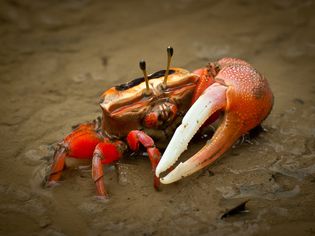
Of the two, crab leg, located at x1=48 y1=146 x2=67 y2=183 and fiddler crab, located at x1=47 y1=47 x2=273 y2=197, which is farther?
crab leg, located at x1=48 y1=146 x2=67 y2=183

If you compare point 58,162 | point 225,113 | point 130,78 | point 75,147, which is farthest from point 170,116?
point 130,78

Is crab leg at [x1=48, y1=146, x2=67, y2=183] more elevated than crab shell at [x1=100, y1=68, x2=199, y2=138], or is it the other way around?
crab shell at [x1=100, y1=68, x2=199, y2=138]

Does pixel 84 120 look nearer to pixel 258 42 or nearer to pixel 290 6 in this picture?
pixel 258 42

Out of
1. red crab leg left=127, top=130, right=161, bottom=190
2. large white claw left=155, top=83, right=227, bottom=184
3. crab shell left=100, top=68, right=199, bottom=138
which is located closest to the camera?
large white claw left=155, top=83, right=227, bottom=184

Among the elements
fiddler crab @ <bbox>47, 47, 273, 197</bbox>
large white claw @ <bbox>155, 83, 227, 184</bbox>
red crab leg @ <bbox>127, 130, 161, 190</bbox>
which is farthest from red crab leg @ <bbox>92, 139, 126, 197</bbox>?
large white claw @ <bbox>155, 83, 227, 184</bbox>

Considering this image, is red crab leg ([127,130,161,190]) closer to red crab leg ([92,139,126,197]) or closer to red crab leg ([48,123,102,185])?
red crab leg ([92,139,126,197])

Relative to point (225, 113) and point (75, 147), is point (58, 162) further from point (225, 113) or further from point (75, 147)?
point (225, 113)

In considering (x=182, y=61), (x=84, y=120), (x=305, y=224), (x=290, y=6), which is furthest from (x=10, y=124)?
(x=290, y=6)
